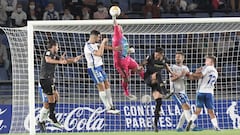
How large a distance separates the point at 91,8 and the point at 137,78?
14.5 feet

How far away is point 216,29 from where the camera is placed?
68.9 feet

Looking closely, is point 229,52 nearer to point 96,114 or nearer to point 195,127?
point 195,127

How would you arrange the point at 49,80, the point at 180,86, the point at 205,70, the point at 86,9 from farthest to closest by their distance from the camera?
the point at 86,9
the point at 180,86
the point at 205,70
the point at 49,80

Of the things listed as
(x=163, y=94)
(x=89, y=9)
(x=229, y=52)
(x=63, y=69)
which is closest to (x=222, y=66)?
(x=229, y=52)

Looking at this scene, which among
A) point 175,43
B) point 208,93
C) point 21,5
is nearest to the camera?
point 208,93

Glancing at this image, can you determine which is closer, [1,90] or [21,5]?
Answer: [1,90]

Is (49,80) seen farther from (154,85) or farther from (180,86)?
(180,86)

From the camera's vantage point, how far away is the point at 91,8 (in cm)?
2525

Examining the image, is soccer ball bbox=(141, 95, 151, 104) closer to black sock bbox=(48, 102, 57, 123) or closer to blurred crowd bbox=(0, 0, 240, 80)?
black sock bbox=(48, 102, 57, 123)

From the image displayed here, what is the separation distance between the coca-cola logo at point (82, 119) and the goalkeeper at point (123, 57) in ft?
6.69

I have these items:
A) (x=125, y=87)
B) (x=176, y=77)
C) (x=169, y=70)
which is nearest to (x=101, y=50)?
(x=125, y=87)

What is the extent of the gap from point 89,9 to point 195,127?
564 cm

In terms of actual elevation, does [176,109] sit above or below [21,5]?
below

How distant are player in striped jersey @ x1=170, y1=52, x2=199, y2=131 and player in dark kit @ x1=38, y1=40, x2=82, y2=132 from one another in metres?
2.31
